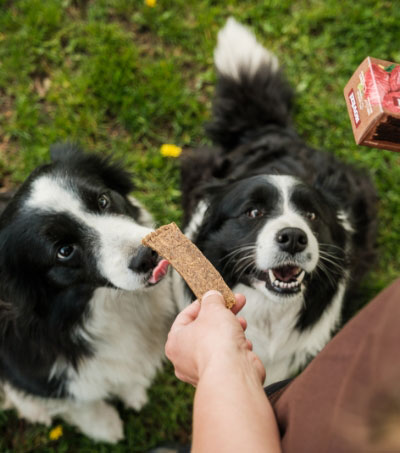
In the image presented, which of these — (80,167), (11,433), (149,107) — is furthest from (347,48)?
(11,433)

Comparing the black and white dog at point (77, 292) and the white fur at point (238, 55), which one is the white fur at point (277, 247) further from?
the white fur at point (238, 55)

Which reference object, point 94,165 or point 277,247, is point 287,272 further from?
point 94,165

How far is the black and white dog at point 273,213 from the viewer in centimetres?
184

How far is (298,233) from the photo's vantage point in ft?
5.49

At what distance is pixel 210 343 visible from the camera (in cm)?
123

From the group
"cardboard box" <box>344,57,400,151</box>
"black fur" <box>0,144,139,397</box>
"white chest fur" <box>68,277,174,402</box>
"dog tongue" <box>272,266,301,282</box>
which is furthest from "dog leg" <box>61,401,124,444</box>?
"cardboard box" <box>344,57,400,151</box>

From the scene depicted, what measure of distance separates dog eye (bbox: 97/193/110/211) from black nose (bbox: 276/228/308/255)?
0.79 metres

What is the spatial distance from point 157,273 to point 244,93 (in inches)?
63.1

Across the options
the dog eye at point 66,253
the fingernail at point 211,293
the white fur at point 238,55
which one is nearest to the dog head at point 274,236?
the fingernail at point 211,293

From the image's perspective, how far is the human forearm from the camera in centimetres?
104

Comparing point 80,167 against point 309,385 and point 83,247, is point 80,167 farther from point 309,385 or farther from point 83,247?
point 309,385

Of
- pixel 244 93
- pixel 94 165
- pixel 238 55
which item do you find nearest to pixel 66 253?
pixel 94 165

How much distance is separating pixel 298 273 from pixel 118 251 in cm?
83

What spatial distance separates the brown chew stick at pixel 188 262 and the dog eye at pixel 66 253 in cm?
36
